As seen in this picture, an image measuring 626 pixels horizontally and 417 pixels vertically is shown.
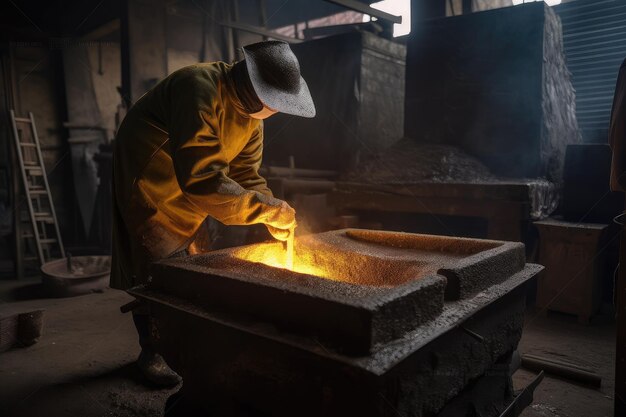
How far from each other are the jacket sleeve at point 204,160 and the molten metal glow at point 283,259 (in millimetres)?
260

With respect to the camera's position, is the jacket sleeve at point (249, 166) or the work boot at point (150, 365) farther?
the work boot at point (150, 365)

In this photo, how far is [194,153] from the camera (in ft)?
6.69

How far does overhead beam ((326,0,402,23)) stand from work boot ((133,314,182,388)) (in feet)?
15.0

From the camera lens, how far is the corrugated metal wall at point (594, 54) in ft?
21.8

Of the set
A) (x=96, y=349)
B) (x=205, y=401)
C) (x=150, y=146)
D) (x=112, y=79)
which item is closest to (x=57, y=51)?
(x=112, y=79)

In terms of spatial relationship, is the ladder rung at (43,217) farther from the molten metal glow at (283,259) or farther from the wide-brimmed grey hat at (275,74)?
the wide-brimmed grey hat at (275,74)

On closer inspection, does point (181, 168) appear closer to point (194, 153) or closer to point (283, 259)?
point (194, 153)

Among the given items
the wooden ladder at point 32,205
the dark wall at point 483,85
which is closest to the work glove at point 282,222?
the dark wall at point 483,85

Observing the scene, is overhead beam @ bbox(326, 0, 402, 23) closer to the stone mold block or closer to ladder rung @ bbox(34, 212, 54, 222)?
the stone mold block

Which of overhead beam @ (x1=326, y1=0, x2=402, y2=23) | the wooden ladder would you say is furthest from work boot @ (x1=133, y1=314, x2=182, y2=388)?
overhead beam @ (x1=326, y1=0, x2=402, y2=23)

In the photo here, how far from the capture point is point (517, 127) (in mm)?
5297

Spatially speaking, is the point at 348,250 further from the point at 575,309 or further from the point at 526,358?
the point at 575,309

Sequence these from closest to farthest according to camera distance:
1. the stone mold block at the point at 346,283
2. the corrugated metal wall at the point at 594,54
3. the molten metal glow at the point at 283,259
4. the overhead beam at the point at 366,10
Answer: the stone mold block at the point at 346,283
the molten metal glow at the point at 283,259
the overhead beam at the point at 366,10
the corrugated metal wall at the point at 594,54

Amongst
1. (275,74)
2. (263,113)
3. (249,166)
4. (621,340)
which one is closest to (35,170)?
(249,166)
